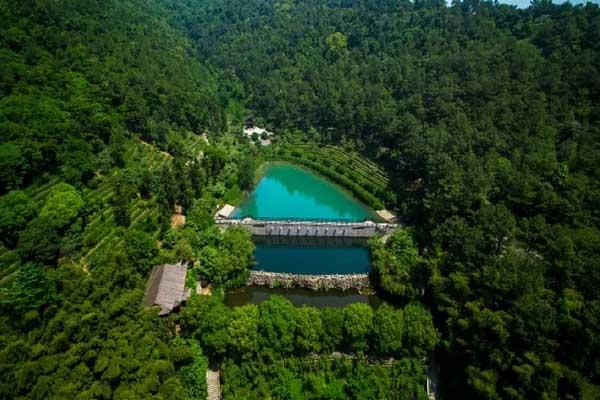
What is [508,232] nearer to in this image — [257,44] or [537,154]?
[537,154]

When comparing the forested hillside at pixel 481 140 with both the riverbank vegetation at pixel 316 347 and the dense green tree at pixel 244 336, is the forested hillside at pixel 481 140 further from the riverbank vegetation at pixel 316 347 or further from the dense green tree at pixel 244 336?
the dense green tree at pixel 244 336

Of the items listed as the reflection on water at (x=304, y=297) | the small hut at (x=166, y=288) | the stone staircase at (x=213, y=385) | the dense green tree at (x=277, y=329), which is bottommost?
the stone staircase at (x=213, y=385)

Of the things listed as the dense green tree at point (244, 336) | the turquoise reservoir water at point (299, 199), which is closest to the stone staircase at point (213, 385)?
the dense green tree at point (244, 336)

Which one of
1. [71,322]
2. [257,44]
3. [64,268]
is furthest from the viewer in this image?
[257,44]

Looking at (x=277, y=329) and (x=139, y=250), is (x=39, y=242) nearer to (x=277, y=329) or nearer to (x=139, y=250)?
(x=139, y=250)

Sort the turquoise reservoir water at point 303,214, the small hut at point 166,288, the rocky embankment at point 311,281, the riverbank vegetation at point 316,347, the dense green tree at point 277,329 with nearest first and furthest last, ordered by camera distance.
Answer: the riverbank vegetation at point 316,347, the dense green tree at point 277,329, the small hut at point 166,288, the rocky embankment at point 311,281, the turquoise reservoir water at point 303,214

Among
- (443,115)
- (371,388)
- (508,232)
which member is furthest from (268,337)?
(443,115)

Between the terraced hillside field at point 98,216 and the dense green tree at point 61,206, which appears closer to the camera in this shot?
the terraced hillside field at point 98,216
